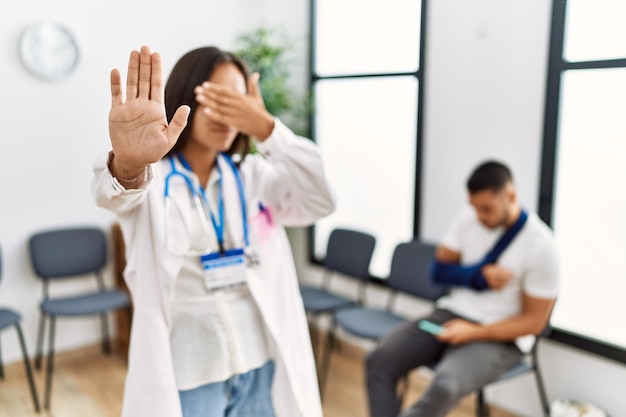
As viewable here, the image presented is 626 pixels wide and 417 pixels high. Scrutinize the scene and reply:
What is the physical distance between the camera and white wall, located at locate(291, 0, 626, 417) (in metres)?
2.36

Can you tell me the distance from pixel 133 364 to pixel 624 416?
1934 mm

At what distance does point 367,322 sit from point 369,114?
1271mm

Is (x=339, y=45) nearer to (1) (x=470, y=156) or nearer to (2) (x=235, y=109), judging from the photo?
(1) (x=470, y=156)

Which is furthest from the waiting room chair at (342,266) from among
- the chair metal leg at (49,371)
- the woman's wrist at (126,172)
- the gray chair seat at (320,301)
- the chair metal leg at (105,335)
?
the woman's wrist at (126,172)

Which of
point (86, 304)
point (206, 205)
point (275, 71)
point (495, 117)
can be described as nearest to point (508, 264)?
point (495, 117)

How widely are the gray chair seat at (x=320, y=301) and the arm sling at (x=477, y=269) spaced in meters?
0.82

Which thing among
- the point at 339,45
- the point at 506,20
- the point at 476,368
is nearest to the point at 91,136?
the point at 476,368

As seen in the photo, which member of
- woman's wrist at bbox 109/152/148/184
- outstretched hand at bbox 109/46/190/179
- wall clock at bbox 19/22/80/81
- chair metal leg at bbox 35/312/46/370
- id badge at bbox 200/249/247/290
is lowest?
chair metal leg at bbox 35/312/46/370

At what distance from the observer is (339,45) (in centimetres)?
329

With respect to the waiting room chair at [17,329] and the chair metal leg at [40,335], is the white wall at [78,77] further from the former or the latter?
the chair metal leg at [40,335]

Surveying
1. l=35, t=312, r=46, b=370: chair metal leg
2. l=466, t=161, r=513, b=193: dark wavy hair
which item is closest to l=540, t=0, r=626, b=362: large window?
l=466, t=161, r=513, b=193: dark wavy hair

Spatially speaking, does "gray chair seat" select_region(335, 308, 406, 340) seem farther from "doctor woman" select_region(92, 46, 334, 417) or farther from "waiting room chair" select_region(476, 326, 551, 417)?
"doctor woman" select_region(92, 46, 334, 417)

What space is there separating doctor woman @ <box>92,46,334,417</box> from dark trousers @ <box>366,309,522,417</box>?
3.18 feet

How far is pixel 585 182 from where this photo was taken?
2.28 m
